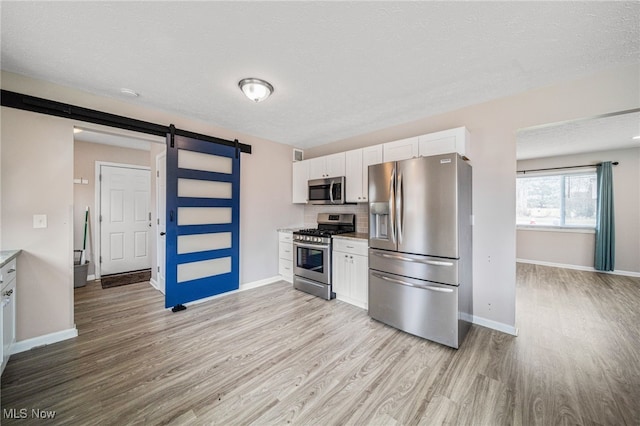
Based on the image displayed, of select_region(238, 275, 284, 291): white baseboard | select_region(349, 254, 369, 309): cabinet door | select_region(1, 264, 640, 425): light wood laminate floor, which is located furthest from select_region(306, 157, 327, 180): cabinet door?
select_region(1, 264, 640, 425): light wood laminate floor

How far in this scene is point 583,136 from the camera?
396cm

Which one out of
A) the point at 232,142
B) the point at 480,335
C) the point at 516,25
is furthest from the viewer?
the point at 232,142

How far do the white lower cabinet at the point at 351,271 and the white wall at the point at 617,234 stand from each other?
5369mm

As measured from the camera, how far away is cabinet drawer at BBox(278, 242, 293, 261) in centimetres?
428

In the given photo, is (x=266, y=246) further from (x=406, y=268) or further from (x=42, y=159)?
(x=42, y=159)

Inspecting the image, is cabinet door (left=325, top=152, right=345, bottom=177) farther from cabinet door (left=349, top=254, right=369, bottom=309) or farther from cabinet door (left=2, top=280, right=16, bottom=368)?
cabinet door (left=2, top=280, right=16, bottom=368)

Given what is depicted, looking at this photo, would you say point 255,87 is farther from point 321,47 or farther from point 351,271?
point 351,271

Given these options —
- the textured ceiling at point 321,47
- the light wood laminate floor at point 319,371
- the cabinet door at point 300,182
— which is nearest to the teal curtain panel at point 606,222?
the light wood laminate floor at point 319,371

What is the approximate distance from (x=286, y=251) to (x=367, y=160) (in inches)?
85.4

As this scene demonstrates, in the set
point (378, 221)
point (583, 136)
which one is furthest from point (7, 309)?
point (583, 136)

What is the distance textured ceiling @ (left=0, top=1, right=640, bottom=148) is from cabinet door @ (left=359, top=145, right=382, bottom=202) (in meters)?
0.72

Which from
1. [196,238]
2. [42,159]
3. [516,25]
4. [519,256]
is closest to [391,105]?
[516,25]

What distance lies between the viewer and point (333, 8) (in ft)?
4.86

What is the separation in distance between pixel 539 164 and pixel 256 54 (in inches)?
276
